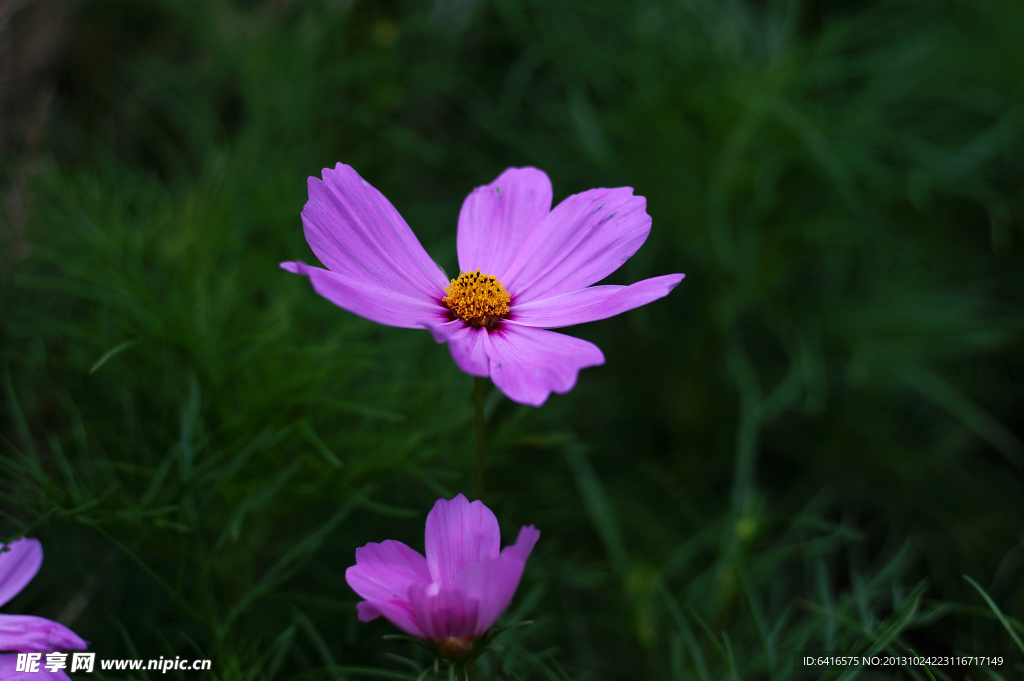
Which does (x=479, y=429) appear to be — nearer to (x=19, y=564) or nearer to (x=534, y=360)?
(x=534, y=360)

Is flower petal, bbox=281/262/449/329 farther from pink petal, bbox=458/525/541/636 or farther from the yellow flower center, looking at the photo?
pink petal, bbox=458/525/541/636

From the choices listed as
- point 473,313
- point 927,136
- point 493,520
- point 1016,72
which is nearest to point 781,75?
point 927,136

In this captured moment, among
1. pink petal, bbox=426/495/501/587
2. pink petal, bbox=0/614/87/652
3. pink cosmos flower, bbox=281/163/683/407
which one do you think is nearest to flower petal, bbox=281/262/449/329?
pink cosmos flower, bbox=281/163/683/407

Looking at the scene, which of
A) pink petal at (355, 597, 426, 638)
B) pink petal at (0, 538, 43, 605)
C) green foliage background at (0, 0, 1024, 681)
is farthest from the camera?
green foliage background at (0, 0, 1024, 681)

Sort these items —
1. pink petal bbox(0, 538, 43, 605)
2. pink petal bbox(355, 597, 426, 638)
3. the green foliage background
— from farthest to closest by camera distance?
the green foliage background → pink petal bbox(0, 538, 43, 605) → pink petal bbox(355, 597, 426, 638)

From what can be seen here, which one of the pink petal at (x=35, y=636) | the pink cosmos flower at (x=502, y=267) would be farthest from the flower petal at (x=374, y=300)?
the pink petal at (x=35, y=636)

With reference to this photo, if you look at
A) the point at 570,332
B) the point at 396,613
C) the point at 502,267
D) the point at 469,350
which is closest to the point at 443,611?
the point at 396,613
